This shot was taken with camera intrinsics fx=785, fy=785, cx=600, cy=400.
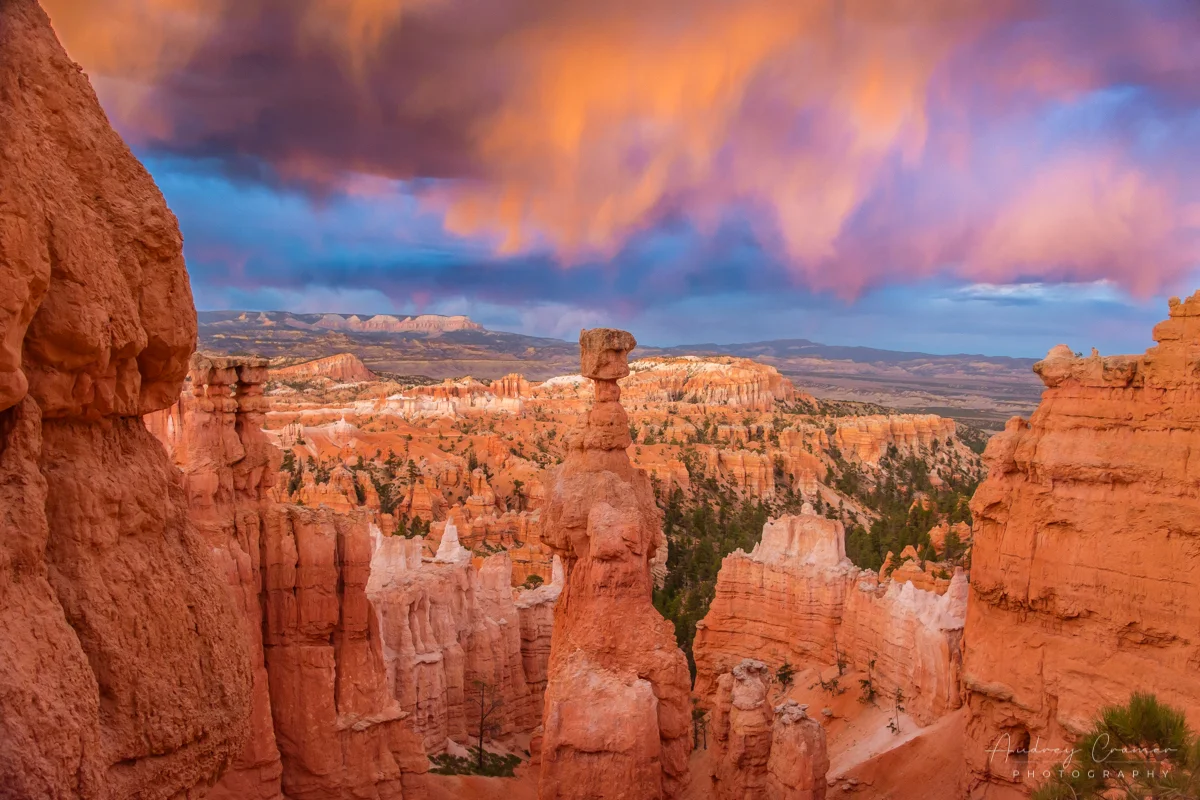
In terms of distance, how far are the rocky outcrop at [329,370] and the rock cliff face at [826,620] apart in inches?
4105

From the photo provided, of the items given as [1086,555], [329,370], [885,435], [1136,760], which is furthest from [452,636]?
[329,370]

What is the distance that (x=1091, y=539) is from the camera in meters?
10.7

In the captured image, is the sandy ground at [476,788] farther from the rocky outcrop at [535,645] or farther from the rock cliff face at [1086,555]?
the rock cliff face at [1086,555]

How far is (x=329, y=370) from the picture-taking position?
123188mm

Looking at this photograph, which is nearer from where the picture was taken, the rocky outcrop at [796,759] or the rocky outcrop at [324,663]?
the rocky outcrop at [324,663]

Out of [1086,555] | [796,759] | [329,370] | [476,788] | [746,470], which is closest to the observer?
[1086,555]

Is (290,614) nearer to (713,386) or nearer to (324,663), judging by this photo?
(324,663)

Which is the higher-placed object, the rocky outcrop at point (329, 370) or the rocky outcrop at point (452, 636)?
the rocky outcrop at point (329, 370)

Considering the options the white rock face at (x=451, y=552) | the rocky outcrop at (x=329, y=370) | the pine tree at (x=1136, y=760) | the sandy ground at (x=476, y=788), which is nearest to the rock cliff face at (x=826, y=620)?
the white rock face at (x=451, y=552)

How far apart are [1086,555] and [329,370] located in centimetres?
12288

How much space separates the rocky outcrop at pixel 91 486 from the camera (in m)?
3.56

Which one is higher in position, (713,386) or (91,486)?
(91,486)

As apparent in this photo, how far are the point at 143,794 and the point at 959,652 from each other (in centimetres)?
1624

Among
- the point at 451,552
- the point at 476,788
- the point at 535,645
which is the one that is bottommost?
the point at 535,645
